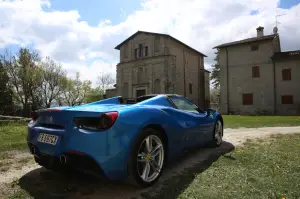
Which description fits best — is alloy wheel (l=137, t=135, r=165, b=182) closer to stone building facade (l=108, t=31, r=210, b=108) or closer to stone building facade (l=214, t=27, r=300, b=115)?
stone building facade (l=108, t=31, r=210, b=108)

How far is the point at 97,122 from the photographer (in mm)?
2357

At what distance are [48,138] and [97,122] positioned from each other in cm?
72

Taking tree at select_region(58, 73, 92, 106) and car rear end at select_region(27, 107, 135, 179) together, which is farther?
tree at select_region(58, 73, 92, 106)

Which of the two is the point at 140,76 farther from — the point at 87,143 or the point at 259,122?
the point at 87,143

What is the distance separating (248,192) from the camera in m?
2.46

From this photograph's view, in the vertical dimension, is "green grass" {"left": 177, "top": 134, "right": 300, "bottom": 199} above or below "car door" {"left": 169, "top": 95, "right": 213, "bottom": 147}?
below

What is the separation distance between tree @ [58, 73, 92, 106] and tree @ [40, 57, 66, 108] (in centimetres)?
150

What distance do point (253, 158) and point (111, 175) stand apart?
2.92m

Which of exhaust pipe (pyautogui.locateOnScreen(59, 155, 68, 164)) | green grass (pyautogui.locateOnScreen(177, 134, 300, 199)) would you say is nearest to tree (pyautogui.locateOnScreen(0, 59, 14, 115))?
exhaust pipe (pyautogui.locateOnScreen(59, 155, 68, 164))

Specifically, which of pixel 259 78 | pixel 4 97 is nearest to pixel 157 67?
pixel 259 78

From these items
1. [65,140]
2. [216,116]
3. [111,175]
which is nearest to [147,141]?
[111,175]

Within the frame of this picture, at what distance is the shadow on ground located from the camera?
2430 mm

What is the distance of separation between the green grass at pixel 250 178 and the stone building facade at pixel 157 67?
24.3 m

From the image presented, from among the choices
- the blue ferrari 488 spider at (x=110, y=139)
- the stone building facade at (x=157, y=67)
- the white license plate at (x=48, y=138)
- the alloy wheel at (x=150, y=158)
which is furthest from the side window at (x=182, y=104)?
the stone building facade at (x=157, y=67)
